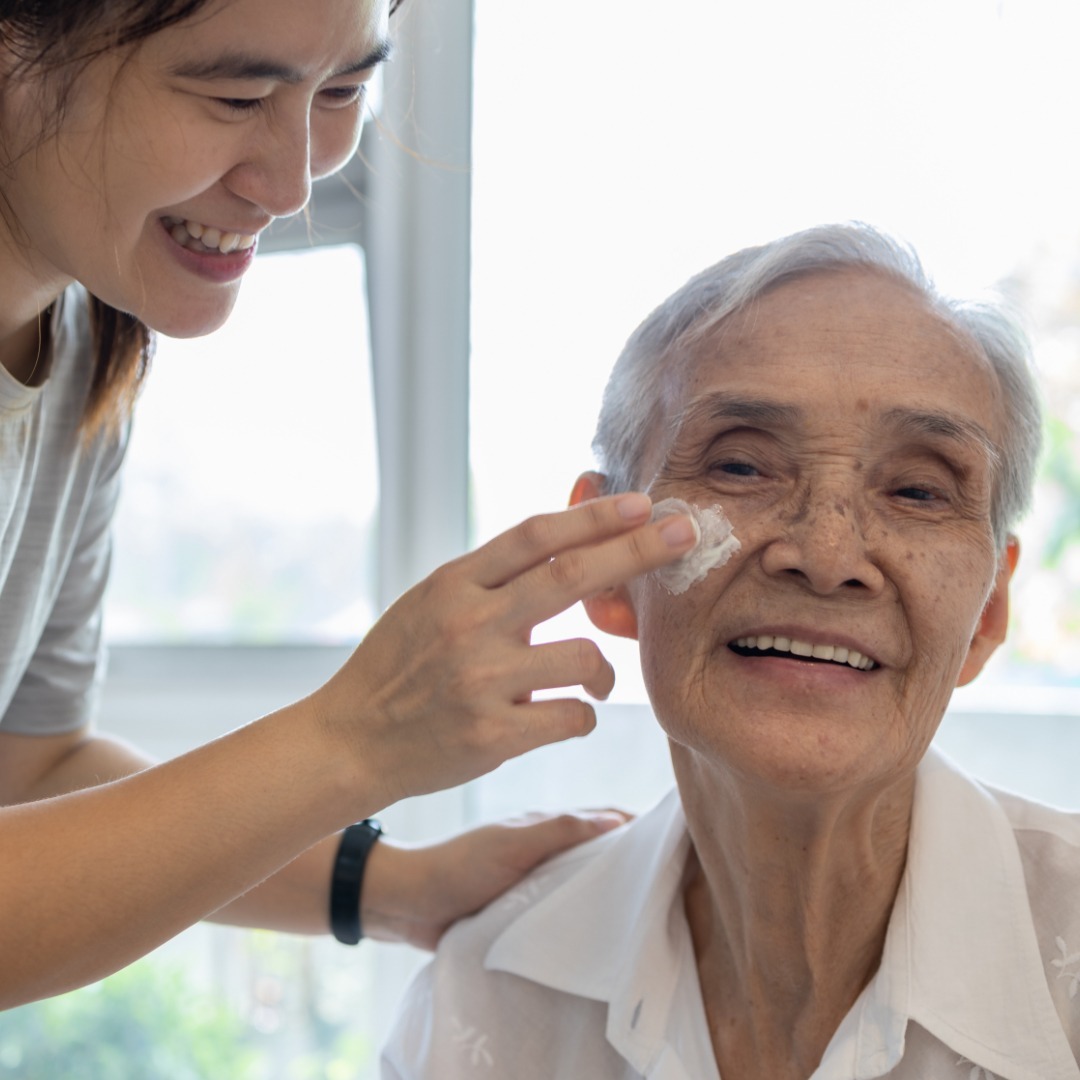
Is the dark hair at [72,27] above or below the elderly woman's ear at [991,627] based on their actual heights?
above

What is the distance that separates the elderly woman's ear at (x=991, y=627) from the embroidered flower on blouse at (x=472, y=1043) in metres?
0.80

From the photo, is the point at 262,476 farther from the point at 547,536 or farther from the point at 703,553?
the point at 547,536

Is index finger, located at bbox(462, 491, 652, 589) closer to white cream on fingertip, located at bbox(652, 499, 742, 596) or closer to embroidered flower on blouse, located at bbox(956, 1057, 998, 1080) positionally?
white cream on fingertip, located at bbox(652, 499, 742, 596)

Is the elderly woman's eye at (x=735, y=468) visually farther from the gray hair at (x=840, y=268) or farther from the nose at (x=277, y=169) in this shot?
the nose at (x=277, y=169)

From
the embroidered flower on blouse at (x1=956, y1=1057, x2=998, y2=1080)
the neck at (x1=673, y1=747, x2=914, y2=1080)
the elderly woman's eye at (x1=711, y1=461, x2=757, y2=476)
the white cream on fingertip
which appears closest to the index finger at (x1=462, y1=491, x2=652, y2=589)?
the white cream on fingertip

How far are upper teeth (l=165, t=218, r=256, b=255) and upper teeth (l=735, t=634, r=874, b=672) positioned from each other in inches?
30.5

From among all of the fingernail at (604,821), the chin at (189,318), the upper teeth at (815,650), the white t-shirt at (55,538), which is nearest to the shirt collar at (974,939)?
the upper teeth at (815,650)

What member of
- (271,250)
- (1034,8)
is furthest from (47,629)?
(1034,8)

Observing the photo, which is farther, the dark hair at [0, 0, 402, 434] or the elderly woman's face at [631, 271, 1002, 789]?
the elderly woman's face at [631, 271, 1002, 789]

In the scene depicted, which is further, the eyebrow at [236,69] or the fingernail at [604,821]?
the fingernail at [604,821]

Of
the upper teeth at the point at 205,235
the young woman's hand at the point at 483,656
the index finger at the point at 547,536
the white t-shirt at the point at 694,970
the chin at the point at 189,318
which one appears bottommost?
the white t-shirt at the point at 694,970

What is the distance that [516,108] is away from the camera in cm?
235

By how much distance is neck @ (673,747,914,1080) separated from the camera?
4.67 feet

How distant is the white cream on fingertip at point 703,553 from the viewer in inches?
53.7
